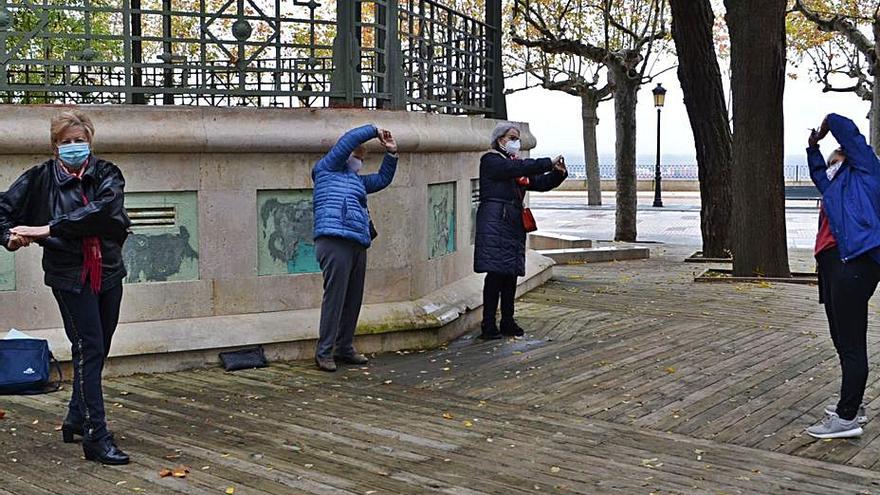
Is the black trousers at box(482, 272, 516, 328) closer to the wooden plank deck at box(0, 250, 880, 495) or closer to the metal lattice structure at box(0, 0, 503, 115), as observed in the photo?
the wooden plank deck at box(0, 250, 880, 495)

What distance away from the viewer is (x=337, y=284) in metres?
8.58

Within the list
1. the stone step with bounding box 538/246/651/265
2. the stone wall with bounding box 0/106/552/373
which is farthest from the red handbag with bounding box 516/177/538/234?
the stone step with bounding box 538/246/651/265

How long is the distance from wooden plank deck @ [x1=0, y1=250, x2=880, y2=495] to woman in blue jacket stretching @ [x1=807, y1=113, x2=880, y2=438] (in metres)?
0.27

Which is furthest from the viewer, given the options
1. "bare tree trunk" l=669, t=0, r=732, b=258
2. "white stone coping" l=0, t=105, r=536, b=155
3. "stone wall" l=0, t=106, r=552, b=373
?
"bare tree trunk" l=669, t=0, r=732, b=258

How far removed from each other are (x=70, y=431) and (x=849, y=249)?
435cm

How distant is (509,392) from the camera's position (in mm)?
7816

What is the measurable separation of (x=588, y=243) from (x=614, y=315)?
290 inches

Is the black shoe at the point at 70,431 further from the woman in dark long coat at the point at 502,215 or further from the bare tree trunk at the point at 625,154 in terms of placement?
the bare tree trunk at the point at 625,154

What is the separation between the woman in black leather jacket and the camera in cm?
595

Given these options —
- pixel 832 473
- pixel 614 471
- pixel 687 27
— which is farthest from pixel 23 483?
pixel 687 27

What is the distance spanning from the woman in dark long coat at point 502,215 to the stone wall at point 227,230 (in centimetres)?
44

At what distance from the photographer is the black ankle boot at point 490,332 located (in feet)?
32.4

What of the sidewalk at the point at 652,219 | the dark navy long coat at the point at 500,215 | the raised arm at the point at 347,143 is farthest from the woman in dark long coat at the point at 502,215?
the sidewalk at the point at 652,219

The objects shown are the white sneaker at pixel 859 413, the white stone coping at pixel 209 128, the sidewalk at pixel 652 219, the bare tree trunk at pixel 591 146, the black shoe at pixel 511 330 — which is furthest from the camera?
the bare tree trunk at pixel 591 146
